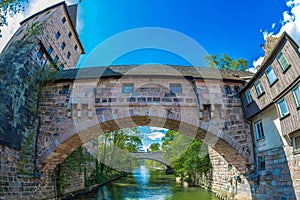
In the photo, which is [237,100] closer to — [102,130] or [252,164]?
[252,164]

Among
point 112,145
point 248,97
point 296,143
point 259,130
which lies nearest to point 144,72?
point 248,97

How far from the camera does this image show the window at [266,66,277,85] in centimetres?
699

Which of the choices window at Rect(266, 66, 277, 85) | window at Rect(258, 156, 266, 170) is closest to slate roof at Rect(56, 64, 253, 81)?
window at Rect(266, 66, 277, 85)

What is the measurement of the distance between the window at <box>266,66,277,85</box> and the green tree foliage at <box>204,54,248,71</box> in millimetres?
10124

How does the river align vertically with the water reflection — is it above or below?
above

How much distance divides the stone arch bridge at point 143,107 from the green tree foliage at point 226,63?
8.96 metres

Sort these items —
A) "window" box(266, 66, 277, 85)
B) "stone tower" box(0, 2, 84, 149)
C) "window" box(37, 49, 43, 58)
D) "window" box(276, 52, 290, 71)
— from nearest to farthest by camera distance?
"window" box(276, 52, 290, 71), "window" box(266, 66, 277, 85), "stone tower" box(0, 2, 84, 149), "window" box(37, 49, 43, 58)

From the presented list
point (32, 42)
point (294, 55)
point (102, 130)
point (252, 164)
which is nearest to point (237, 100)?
point (252, 164)

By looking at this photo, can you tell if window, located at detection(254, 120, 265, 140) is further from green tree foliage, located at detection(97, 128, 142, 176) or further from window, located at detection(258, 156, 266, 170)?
green tree foliage, located at detection(97, 128, 142, 176)

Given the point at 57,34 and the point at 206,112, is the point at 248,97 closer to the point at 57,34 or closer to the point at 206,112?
Answer: the point at 206,112

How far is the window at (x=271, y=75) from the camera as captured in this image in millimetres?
6988

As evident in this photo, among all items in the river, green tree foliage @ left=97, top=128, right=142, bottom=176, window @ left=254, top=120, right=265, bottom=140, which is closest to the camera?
window @ left=254, top=120, right=265, bottom=140

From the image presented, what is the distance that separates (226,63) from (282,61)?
1166 cm

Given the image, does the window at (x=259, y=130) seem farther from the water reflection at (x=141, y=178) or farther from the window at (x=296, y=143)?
the water reflection at (x=141, y=178)
